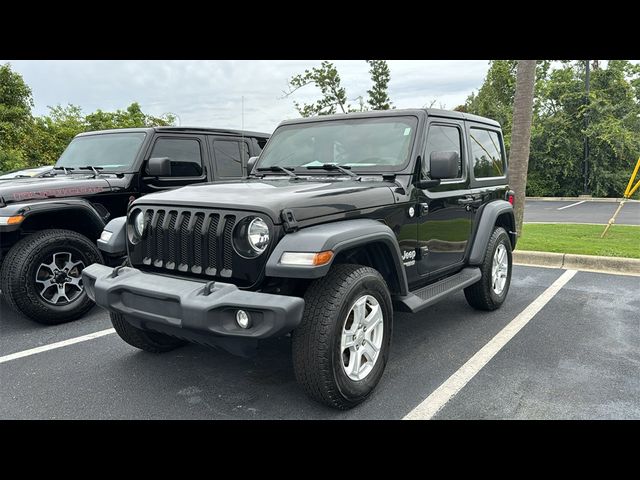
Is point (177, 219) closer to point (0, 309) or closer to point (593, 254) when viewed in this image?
point (0, 309)

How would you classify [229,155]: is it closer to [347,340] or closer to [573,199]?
[347,340]

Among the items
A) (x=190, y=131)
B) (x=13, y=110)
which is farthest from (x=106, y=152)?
(x=13, y=110)

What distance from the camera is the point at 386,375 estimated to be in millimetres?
3557

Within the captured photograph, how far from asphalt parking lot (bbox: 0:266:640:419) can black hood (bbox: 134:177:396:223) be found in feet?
4.23

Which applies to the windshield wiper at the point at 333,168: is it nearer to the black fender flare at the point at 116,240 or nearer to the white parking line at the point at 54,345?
the black fender flare at the point at 116,240

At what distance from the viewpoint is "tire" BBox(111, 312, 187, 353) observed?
12.2 ft

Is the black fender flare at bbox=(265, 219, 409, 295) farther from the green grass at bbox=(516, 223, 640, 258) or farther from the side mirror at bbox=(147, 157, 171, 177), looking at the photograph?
the green grass at bbox=(516, 223, 640, 258)

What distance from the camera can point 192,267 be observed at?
120 inches

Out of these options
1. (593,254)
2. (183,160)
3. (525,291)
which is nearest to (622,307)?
(525,291)

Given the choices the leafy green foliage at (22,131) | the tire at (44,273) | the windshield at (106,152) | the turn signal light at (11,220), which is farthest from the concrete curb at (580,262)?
the leafy green foliage at (22,131)

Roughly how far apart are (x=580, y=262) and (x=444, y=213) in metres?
4.07

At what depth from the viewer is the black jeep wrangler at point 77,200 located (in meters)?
4.57

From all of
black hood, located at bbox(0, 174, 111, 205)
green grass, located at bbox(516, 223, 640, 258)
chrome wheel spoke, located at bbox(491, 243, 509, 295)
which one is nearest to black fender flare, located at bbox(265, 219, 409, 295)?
chrome wheel spoke, located at bbox(491, 243, 509, 295)

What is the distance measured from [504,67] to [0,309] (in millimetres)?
26345
